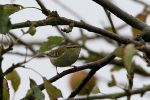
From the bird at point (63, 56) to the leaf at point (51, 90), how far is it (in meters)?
0.05

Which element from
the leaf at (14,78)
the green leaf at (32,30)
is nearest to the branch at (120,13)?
the green leaf at (32,30)

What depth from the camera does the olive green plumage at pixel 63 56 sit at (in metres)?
1.25

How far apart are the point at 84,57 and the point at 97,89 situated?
3.20 feet

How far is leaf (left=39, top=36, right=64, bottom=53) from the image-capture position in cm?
125

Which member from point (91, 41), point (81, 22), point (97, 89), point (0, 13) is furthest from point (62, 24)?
point (91, 41)

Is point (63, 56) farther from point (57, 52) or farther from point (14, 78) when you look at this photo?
point (14, 78)

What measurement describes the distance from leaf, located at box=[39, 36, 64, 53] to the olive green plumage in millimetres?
16

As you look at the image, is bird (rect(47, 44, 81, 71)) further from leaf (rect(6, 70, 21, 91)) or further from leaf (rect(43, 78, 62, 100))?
leaf (rect(6, 70, 21, 91))

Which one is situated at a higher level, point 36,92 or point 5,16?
point 5,16

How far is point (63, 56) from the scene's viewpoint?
49.2 inches

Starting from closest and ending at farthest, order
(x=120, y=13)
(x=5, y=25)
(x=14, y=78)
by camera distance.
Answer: (x=5, y=25)
(x=120, y=13)
(x=14, y=78)

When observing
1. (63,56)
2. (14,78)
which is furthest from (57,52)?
(14,78)

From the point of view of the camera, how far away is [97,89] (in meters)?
1.51

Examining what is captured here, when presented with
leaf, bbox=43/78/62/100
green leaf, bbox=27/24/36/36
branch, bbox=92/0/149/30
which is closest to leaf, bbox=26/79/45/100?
leaf, bbox=43/78/62/100
